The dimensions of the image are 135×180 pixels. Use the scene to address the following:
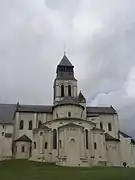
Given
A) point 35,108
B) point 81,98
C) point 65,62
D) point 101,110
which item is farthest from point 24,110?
point 65,62

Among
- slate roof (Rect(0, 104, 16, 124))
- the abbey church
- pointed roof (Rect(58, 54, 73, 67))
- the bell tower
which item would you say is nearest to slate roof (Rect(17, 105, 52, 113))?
the abbey church

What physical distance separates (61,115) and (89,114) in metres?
12.4

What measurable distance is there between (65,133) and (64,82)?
26750 millimetres

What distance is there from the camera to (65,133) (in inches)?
2108

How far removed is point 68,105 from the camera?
60.8 meters

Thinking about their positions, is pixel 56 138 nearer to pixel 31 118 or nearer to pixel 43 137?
pixel 43 137

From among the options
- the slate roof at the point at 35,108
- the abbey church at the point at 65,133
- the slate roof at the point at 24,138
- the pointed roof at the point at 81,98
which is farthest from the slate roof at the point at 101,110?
the slate roof at the point at 24,138

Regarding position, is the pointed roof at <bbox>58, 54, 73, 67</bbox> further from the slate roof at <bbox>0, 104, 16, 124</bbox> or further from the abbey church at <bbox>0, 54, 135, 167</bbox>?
the slate roof at <bbox>0, 104, 16, 124</bbox>

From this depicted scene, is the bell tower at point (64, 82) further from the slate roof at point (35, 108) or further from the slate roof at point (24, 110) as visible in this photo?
the slate roof at point (24, 110)

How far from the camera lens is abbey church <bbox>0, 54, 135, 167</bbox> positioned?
53.5m

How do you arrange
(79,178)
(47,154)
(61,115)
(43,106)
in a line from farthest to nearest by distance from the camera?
(43,106), (61,115), (47,154), (79,178)

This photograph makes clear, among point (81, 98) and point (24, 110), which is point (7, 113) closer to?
point (24, 110)

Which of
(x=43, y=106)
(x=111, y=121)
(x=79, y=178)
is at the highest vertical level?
(x=43, y=106)

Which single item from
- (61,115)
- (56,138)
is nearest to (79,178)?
(56,138)
